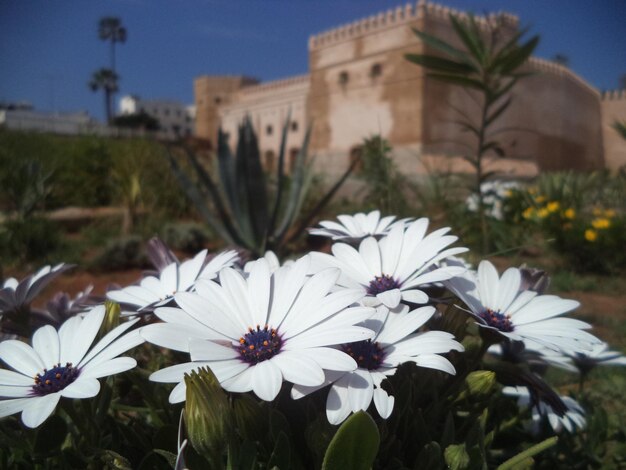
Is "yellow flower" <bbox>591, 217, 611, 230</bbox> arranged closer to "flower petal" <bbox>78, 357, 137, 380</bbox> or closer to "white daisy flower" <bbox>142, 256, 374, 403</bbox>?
"white daisy flower" <bbox>142, 256, 374, 403</bbox>

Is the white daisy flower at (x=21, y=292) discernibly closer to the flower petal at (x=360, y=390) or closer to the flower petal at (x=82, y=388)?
the flower petal at (x=82, y=388)

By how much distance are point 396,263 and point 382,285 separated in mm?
63

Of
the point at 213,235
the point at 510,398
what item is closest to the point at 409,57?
the point at 510,398

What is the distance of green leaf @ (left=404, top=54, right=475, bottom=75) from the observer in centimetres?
195

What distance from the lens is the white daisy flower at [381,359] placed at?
44 centimetres

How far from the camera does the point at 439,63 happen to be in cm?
202

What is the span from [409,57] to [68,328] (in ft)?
5.96

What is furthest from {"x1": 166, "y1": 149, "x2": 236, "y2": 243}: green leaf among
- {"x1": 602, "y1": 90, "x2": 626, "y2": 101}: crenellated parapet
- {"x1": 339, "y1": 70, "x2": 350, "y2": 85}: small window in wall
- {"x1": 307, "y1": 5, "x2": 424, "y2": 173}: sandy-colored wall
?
{"x1": 602, "y1": 90, "x2": 626, "y2": 101}: crenellated parapet

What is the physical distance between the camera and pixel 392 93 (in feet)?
48.7

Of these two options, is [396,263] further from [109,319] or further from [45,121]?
[45,121]

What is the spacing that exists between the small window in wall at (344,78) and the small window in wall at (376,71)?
3.22 feet

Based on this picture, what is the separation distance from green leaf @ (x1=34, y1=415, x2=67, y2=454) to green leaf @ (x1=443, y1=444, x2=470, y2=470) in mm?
428

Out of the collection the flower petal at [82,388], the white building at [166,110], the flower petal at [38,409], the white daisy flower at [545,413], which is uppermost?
the white building at [166,110]

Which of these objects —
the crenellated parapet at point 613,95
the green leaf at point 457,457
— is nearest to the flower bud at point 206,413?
the green leaf at point 457,457
